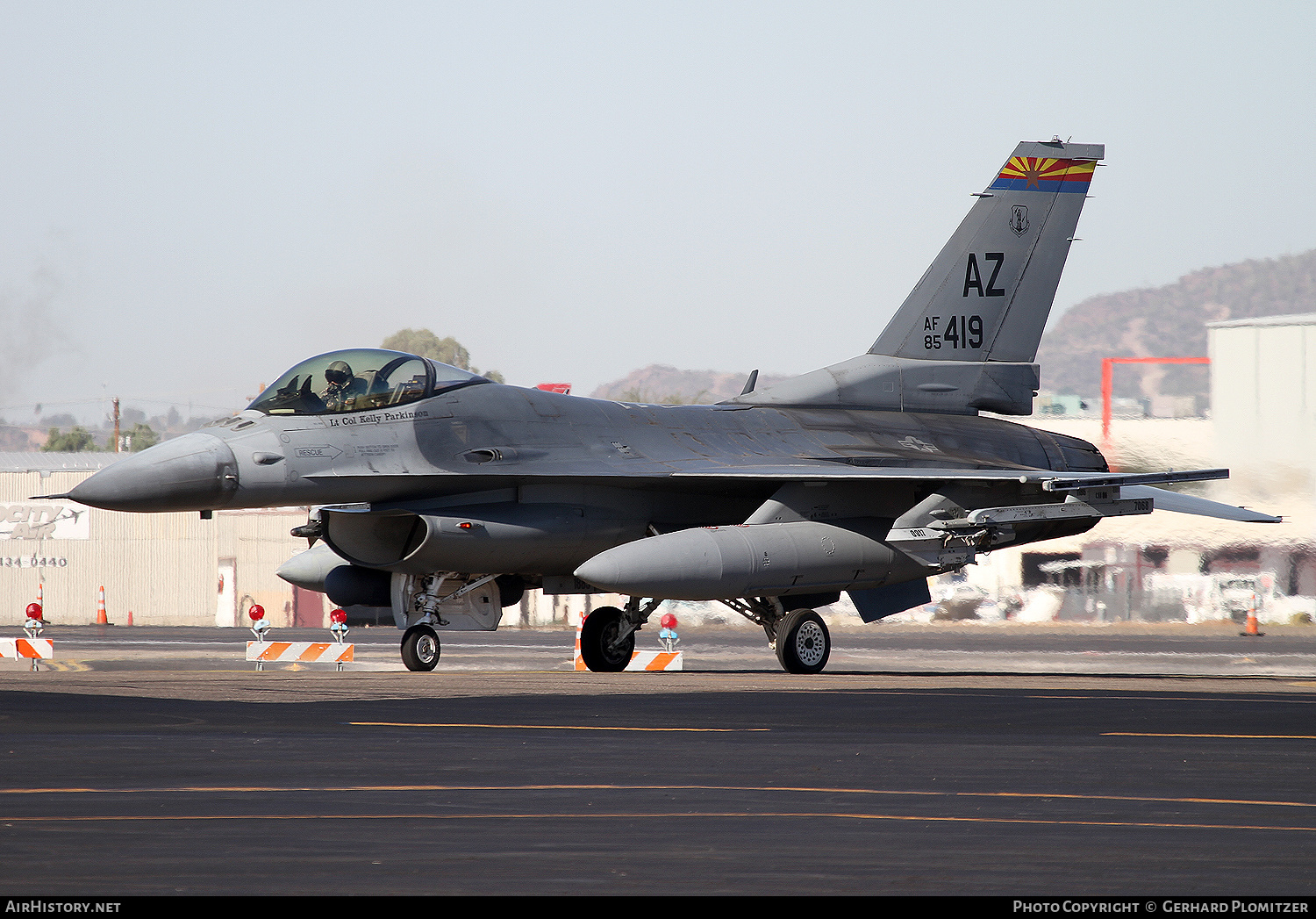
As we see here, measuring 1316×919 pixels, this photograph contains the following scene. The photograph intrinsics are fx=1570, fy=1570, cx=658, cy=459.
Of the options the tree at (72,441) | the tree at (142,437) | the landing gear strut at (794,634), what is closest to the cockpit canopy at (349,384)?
the landing gear strut at (794,634)

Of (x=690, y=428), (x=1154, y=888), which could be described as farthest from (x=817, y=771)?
(x=690, y=428)

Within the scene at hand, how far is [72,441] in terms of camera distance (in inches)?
4048

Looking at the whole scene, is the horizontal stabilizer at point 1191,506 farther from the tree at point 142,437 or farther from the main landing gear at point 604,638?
the tree at point 142,437

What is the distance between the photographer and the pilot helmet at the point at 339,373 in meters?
15.8

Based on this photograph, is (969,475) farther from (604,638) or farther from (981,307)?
(604,638)

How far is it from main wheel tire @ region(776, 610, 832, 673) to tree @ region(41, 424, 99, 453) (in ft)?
300

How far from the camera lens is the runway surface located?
17.0 ft

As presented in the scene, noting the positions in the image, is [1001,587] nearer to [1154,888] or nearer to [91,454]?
[1154,888]

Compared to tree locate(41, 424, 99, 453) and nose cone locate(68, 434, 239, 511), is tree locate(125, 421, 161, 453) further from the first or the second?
nose cone locate(68, 434, 239, 511)

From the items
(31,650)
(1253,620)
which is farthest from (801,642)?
(1253,620)

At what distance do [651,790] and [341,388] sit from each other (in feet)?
30.6

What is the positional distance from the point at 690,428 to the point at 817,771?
10.2m

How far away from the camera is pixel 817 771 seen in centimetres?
796

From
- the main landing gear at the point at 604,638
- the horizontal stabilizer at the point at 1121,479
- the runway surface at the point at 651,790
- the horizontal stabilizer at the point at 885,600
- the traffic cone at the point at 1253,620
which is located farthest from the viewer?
the traffic cone at the point at 1253,620
